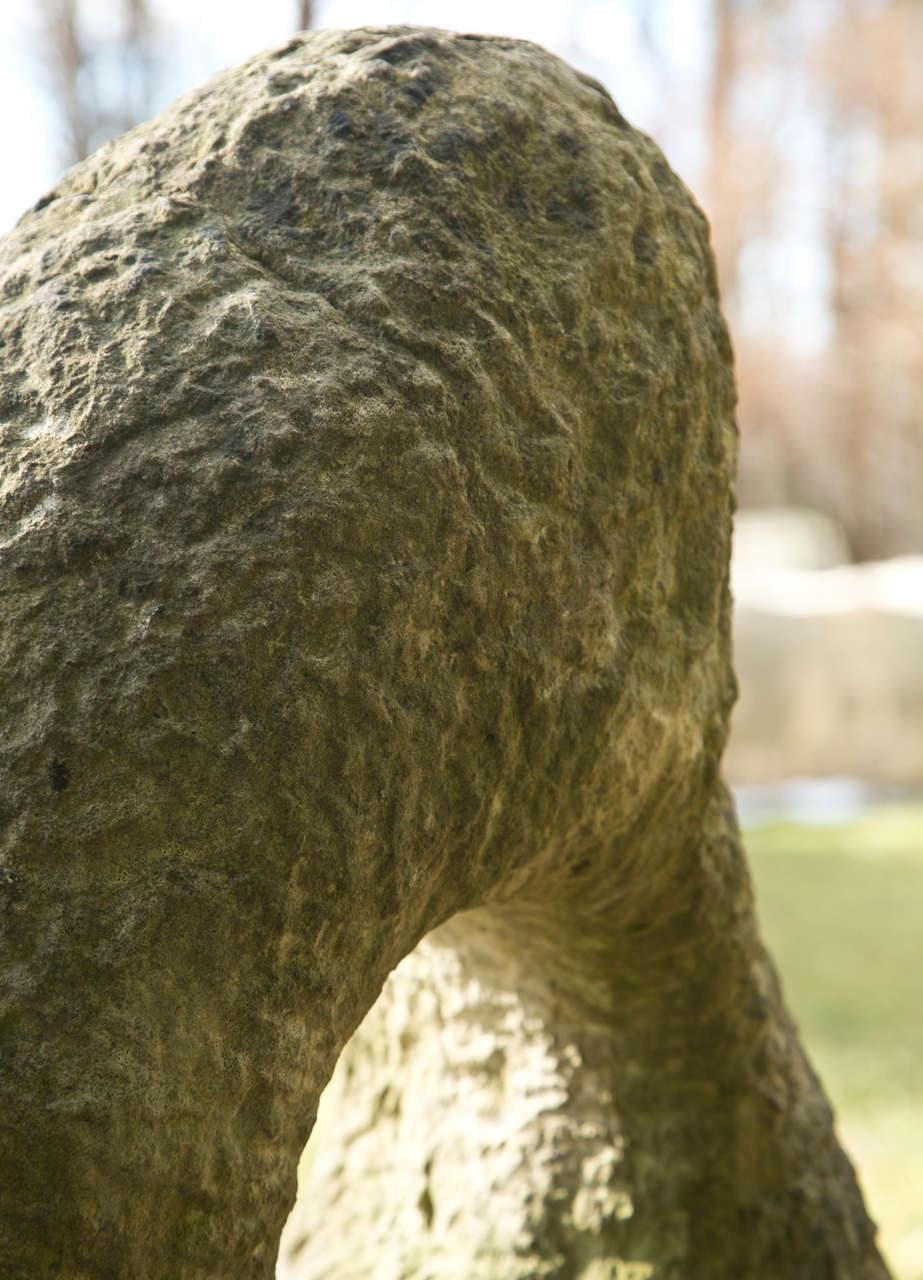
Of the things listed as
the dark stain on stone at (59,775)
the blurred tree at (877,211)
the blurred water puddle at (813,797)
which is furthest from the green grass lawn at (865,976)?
the blurred tree at (877,211)

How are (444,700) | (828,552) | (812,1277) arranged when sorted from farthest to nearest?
(828,552)
(812,1277)
(444,700)

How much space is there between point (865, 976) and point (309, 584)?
77.5 inches

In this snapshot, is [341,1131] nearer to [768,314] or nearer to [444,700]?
[444,700]

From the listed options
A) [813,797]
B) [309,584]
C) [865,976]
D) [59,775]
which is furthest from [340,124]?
[813,797]

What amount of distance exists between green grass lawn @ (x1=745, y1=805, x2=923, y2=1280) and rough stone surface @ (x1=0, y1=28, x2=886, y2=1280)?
860mm

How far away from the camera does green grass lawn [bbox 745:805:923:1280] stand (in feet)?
5.10

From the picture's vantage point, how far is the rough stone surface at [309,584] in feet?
1.88

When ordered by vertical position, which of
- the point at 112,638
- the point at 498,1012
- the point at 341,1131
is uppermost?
the point at 112,638

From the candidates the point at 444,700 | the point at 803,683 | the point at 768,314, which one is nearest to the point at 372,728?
the point at 444,700

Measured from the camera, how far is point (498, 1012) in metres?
1.12

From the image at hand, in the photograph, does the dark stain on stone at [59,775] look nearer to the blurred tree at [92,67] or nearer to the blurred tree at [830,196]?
the blurred tree at [92,67]

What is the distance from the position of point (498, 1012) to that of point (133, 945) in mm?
611

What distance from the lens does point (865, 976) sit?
2.30m

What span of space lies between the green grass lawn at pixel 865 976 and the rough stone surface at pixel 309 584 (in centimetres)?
86
